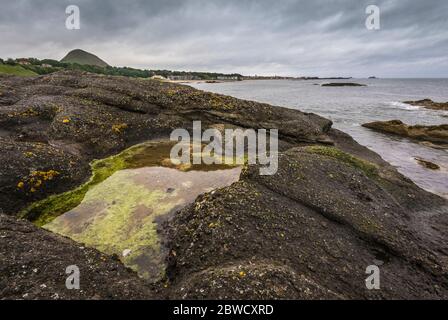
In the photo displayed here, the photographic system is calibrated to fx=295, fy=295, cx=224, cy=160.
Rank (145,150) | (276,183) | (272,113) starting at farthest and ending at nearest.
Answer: (272,113) < (145,150) < (276,183)

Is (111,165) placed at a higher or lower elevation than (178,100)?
lower

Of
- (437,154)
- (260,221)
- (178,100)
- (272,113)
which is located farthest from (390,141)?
(260,221)

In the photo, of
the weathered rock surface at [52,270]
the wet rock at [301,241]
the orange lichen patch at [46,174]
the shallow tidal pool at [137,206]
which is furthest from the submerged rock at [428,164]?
the orange lichen patch at [46,174]

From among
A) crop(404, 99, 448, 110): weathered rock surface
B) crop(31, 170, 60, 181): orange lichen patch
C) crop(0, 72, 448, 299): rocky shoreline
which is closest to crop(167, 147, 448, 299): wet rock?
crop(0, 72, 448, 299): rocky shoreline

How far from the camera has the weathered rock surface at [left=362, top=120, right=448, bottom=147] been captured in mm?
35094

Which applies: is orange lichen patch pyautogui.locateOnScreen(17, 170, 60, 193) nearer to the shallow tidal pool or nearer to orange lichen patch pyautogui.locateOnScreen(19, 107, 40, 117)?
the shallow tidal pool

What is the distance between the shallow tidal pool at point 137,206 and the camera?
10031 mm

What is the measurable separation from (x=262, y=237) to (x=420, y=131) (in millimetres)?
36567

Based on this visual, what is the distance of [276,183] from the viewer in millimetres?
11875

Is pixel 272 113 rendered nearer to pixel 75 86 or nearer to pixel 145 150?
pixel 145 150

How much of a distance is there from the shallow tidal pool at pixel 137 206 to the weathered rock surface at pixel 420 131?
30584 mm

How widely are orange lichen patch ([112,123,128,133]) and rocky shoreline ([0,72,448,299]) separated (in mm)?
2743

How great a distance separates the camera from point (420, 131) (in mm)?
36688

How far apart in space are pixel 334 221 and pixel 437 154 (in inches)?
1040
